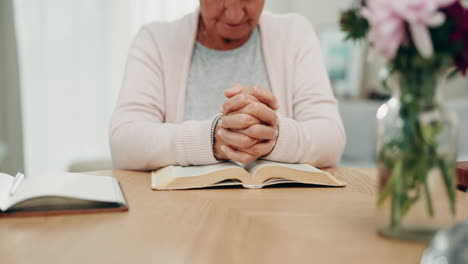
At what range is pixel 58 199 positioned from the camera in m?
0.73

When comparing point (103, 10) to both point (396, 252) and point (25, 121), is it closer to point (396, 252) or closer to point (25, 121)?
point (25, 121)

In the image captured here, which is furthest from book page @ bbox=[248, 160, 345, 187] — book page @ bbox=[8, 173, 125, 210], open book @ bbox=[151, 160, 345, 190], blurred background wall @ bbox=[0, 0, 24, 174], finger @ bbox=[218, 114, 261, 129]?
blurred background wall @ bbox=[0, 0, 24, 174]

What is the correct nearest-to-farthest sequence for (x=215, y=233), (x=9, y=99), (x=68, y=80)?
(x=215, y=233) → (x=9, y=99) → (x=68, y=80)

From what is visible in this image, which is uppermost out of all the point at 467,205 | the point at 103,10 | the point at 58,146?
the point at 103,10

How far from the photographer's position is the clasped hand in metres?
1.00

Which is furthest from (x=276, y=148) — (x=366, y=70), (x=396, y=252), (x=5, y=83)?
(x=366, y=70)

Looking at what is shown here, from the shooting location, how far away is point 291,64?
1.44 m

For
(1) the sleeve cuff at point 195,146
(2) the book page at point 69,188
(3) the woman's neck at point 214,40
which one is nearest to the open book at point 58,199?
(2) the book page at point 69,188

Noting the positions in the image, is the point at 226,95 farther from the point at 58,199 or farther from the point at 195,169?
the point at 58,199

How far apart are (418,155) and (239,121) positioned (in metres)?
0.50

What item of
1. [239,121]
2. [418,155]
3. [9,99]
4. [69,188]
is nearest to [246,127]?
[239,121]

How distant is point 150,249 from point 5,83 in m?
2.56

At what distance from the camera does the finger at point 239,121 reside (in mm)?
1000

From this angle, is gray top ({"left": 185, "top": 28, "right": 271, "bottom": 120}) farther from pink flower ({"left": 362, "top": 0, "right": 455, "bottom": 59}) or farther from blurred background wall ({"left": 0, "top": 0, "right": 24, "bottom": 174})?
blurred background wall ({"left": 0, "top": 0, "right": 24, "bottom": 174})
